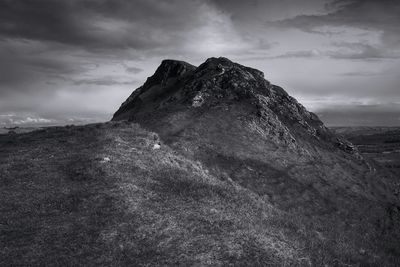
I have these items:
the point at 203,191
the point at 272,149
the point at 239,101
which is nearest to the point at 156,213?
the point at 203,191

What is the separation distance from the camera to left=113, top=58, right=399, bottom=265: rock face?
40625 millimetres

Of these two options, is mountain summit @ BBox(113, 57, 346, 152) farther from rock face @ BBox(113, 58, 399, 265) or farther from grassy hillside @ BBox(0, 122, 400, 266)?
grassy hillside @ BBox(0, 122, 400, 266)

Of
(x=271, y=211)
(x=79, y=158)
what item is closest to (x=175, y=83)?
(x=79, y=158)

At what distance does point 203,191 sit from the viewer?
29641 millimetres

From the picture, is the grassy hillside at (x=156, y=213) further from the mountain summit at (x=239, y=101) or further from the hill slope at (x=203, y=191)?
the mountain summit at (x=239, y=101)

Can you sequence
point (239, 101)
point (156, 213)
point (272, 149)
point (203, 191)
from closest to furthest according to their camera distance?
point (156, 213), point (203, 191), point (272, 149), point (239, 101)

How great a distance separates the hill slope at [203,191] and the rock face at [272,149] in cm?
23

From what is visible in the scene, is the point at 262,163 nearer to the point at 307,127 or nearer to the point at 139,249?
the point at 307,127

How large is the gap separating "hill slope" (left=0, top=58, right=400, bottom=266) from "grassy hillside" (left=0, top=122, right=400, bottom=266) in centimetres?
11

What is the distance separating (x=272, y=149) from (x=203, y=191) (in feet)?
81.4

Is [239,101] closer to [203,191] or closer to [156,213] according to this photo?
[203,191]

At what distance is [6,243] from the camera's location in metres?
19.9

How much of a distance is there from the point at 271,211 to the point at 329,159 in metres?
29.2

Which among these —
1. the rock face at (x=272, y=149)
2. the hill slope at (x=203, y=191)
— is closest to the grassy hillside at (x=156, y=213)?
the hill slope at (x=203, y=191)
